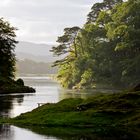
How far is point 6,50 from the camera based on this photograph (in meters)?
122

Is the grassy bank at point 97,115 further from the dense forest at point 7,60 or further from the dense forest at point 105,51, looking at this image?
the dense forest at point 105,51

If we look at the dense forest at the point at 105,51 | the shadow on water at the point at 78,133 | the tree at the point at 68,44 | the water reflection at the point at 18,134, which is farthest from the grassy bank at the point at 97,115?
the tree at the point at 68,44

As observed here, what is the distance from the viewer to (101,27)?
6668 inches

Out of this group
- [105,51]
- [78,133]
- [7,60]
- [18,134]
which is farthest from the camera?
[105,51]

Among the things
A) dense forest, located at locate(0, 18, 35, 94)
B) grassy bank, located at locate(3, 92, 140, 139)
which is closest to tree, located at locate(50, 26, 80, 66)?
dense forest, located at locate(0, 18, 35, 94)

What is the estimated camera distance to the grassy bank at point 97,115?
150 feet

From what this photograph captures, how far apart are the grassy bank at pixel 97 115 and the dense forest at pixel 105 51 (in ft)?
288

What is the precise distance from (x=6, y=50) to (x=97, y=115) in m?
76.4

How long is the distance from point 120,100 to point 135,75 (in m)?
92.8

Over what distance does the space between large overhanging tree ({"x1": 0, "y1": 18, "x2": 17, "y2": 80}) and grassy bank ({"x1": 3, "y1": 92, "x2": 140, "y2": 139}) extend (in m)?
65.7

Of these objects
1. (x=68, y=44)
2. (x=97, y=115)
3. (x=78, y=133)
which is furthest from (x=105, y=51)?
(x=78, y=133)

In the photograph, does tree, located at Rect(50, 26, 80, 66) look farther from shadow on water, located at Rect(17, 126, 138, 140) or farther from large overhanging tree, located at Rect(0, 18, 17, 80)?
shadow on water, located at Rect(17, 126, 138, 140)

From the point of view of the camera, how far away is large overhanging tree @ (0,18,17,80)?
119750 millimetres

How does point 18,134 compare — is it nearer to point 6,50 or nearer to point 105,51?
point 6,50
